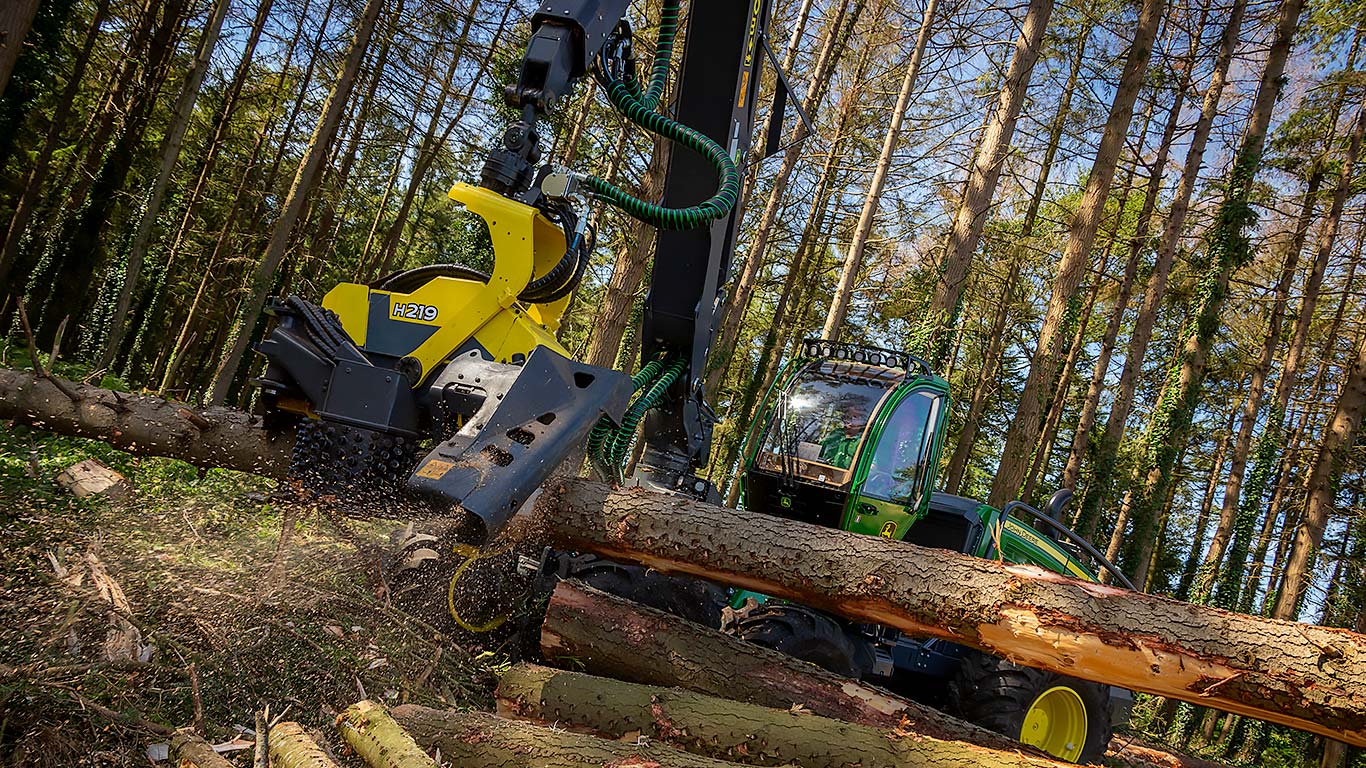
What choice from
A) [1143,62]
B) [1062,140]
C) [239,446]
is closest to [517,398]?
[239,446]

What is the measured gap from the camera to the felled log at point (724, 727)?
3.45 meters

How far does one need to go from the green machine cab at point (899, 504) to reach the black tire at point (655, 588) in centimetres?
24

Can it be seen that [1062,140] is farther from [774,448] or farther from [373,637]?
[373,637]

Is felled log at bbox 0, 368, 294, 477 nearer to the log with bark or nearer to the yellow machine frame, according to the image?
the yellow machine frame

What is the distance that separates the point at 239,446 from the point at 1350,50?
18.7 meters

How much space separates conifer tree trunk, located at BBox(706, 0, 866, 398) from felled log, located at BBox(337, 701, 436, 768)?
36.9 feet

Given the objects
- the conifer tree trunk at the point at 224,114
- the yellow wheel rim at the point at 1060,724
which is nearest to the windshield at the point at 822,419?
the yellow wheel rim at the point at 1060,724

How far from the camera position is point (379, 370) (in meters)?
3.72

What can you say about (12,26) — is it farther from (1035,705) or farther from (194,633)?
(1035,705)

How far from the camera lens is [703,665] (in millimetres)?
3936

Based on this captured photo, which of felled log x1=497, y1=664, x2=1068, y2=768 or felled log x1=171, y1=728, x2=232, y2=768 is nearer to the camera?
felled log x1=171, y1=728, x2=232, y2=768

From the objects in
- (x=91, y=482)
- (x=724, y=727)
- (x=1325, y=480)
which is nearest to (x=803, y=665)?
(x=724, y=727)

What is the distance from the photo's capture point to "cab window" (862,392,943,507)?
542 cm

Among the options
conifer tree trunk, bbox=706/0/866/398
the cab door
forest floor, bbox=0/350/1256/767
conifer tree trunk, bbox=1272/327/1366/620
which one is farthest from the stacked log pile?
conifer tree trunk, bbox=1272/327/1366/620
